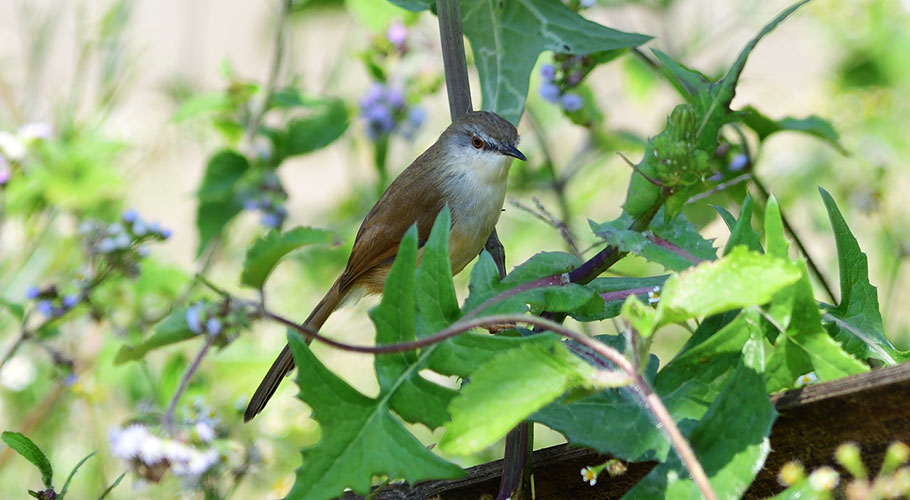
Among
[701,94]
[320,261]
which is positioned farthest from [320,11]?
[701,94]

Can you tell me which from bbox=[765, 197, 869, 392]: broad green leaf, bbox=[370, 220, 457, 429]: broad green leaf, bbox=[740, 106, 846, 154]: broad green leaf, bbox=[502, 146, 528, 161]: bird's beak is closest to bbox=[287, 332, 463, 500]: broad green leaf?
bbox=[370, 220, 457, 429]: broad green leaf

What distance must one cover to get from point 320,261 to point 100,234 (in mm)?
1547

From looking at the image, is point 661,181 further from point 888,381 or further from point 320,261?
point 320,261

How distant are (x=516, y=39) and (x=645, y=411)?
119cm

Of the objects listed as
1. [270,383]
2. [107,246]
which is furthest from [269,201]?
[270,383]

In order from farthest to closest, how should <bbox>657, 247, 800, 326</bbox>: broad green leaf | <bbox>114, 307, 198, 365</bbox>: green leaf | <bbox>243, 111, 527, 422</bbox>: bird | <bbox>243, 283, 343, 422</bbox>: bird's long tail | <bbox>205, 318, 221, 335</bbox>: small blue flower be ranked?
<bbox>243, 111, 527, 422</bbox>: bird, <bbox>243, 283, 343, 422</bbox>: bird's long tail, <bbox>114, 307, 198, 365</bbox>: green leaf, <bbox>205, 318, 221, 335</bbox>: small blue flower, <bbox>657, 247, 800, 326</bbox>: broad green leaf

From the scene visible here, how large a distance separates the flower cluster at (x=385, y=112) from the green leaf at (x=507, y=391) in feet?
8.12

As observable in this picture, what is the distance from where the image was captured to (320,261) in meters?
4.36

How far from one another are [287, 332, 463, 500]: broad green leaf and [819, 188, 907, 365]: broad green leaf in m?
0.79

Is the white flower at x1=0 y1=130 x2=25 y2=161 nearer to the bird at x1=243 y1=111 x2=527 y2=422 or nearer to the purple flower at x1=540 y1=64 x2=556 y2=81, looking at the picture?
the bird at x1=243 y1=111 x2=527 y2=422

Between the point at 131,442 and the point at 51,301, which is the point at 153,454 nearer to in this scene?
the point at 131,442

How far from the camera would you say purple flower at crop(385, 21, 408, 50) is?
12.0 ft

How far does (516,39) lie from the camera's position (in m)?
2.37

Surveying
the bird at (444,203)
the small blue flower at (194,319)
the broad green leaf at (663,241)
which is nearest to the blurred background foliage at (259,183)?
the bird at (444,203)
